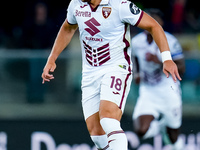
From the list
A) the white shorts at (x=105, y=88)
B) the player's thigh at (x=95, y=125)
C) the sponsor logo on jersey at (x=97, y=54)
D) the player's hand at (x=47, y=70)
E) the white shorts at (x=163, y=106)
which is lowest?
the white shorts at (x=163, y=106)

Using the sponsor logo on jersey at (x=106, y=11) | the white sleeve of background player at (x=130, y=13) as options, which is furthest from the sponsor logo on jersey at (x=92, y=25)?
the white sleeve of background player at (x=130, y=13)

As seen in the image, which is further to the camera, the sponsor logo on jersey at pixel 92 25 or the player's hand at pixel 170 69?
the sponsor logo on jersey at pixel 92 25

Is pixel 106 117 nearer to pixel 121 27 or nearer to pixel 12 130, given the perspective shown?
pixel 121 27

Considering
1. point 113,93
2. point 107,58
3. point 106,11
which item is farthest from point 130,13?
point 113,93

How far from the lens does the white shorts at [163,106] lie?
30.1 feet

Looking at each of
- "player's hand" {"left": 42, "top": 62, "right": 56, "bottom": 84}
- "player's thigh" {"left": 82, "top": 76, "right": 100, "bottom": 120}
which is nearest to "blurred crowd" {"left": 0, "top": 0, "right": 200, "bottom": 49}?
"player's hand" {"left": 42, "top": 62, "right": 56, "bottom": 84}

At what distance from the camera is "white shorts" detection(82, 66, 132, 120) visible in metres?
6.38

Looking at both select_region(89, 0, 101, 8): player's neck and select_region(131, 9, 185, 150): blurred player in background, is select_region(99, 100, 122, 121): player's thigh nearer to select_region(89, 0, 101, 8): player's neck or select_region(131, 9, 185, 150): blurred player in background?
select_region(89, 0, 101, 8): player's neck

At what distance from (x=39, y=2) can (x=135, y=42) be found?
3590 millimetres

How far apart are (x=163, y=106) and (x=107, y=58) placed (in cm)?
295

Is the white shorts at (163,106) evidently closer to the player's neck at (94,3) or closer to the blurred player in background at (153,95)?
the blurred player in background at (153,95)

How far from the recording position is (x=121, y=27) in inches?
255

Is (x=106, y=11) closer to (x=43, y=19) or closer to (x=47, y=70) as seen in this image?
(x=47, y=70)

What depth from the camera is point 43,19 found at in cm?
1118
